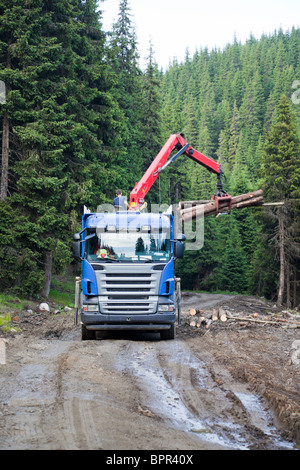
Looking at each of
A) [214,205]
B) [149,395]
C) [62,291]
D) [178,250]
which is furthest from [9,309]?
[149,395]

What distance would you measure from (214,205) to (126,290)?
887 centimetres

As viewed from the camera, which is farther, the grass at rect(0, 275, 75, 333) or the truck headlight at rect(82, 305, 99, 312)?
the grass at rect(0, 275, 75, 333)

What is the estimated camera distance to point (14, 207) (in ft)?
76.1

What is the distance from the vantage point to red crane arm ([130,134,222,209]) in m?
16.9

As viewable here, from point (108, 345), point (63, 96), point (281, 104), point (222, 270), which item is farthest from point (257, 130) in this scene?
point (108, 345)

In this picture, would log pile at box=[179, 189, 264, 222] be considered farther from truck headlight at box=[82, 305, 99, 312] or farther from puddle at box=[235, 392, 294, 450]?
puddle at box=[235, 392, 294, 450]

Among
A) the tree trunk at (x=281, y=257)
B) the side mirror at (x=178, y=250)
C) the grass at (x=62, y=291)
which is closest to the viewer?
the side mirror at (x=178, y=250)

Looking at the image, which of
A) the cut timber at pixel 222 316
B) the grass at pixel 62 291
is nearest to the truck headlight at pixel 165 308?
the cut timber at pixel 222 316

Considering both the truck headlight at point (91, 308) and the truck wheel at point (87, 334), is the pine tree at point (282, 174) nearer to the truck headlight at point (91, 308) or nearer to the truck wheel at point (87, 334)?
the truck wheel at point (87, 334)

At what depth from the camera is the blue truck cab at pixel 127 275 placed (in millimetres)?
11984

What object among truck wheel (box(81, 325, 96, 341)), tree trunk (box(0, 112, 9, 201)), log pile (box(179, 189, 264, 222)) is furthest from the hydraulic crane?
tree trunk (box(0, 112, 9, 201))

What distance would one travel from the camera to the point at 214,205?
1988 cm

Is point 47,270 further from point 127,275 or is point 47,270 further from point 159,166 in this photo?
point 127,275

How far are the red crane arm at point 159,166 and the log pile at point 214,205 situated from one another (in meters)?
1.29
